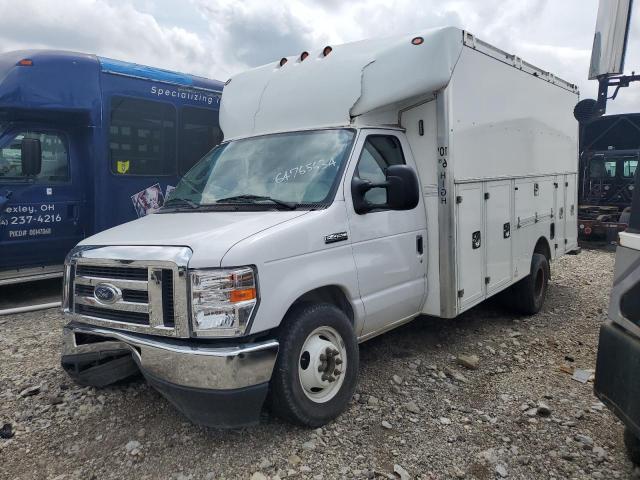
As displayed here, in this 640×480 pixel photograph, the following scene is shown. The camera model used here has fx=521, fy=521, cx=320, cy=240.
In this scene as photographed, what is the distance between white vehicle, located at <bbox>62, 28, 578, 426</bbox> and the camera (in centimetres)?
314

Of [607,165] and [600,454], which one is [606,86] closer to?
[607,165]

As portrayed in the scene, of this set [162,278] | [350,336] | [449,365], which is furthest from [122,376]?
A: [449,365]

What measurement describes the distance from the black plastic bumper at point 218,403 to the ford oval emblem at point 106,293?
560 mm

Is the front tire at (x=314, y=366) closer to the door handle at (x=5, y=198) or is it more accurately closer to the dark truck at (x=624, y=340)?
the dark truck at (x=624, y=340)

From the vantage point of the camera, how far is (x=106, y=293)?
343 centimetres

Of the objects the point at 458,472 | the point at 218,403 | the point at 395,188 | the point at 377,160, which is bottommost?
the point at 458,472

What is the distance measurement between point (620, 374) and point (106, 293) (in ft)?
10.1

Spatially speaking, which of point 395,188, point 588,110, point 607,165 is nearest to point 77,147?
point 395,188

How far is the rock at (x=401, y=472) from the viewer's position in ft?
10.4

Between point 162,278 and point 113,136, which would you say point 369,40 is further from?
point 113,136

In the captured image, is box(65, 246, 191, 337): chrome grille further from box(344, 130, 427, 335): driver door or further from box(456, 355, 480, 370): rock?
box(456, 355, 480, 370): rock

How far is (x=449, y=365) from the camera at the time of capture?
486 centimetres

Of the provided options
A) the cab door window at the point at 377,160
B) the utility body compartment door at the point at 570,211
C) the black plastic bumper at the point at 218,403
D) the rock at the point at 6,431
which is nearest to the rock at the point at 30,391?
the rock at the point at 6,431

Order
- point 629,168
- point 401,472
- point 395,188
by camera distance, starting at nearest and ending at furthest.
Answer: point 401,472 → point 395,188 → point 629,168
